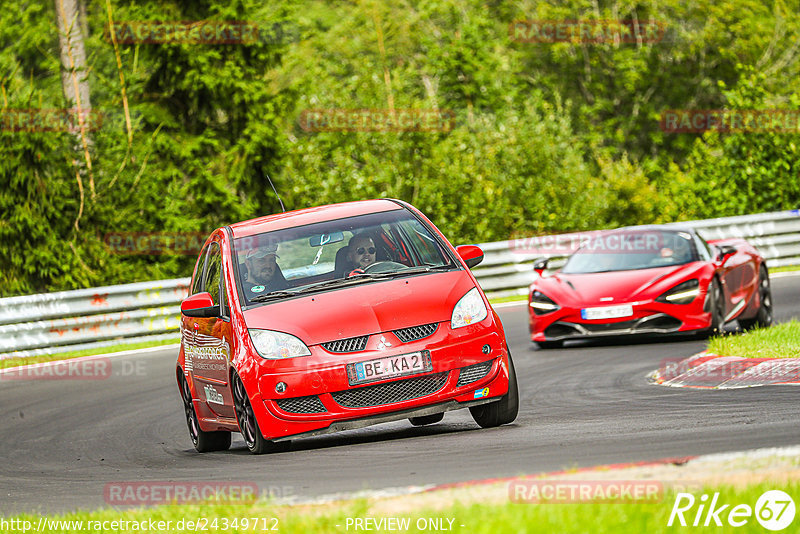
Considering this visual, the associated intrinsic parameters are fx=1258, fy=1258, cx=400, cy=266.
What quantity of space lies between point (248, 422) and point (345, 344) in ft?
3.20

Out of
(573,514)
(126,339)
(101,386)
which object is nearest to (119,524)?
(573,514)

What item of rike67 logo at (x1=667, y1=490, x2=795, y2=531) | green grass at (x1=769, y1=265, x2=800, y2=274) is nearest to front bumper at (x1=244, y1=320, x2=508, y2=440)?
rike67 logo at (x1=667, y1=490, x2=795, y2=531)

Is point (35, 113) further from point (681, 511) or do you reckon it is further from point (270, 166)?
point (681, 511)

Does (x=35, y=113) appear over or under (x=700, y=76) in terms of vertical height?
over

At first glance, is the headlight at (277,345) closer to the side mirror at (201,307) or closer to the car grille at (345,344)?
the car grille at (345,344)

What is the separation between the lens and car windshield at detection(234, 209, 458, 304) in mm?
8578

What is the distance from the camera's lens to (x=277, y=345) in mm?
7945

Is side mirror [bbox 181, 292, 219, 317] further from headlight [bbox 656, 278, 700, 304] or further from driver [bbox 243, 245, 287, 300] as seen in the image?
headlight [bbox 656, 278, 700, 304]

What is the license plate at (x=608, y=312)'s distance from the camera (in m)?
13.7

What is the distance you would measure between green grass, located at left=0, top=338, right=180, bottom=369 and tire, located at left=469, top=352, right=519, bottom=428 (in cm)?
971

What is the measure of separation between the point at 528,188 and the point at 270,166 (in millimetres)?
5580

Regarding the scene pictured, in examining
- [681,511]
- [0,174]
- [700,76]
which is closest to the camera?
[681,511]

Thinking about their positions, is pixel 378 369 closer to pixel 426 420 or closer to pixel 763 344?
pixel 426 420

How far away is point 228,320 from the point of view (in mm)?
8516
